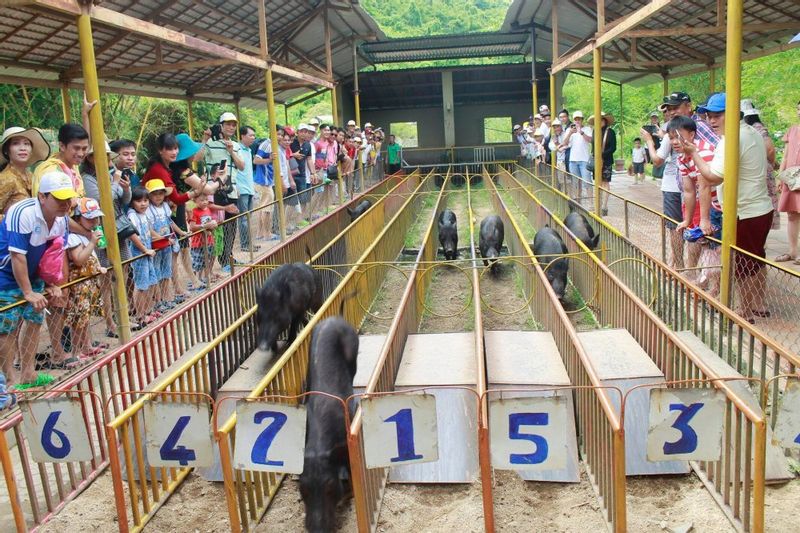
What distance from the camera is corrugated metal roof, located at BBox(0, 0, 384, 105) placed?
846 centimetres

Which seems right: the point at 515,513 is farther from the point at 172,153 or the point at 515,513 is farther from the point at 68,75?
the point at 68,75

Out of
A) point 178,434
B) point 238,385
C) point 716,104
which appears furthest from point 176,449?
point 716,104

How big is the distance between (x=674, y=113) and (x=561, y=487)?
16.9 feet

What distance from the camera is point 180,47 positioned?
10.4 metres

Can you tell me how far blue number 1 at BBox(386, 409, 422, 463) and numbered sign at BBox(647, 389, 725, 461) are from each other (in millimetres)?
1046

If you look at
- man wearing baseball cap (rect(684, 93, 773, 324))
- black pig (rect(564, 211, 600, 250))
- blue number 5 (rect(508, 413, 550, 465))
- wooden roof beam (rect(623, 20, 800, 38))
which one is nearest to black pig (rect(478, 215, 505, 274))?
black pig (rect(564, 211, 600, 250))

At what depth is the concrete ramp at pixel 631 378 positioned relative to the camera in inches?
167

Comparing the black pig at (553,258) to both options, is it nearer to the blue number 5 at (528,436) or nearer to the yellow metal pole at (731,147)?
the yellow metal pole at (731,147)

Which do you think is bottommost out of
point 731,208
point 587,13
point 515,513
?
point 515,513

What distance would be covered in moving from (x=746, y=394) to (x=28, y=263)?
16.6 ft

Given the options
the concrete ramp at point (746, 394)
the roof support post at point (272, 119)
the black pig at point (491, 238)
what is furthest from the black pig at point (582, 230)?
the roof support post at point (272, 119)

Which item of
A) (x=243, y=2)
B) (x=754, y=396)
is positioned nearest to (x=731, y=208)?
(x=754, y=396)

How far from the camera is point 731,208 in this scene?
5.61 metres

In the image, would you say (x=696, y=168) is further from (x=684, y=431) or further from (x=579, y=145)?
(x=579, y=145)
